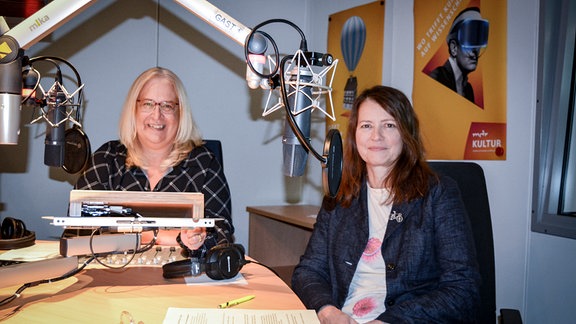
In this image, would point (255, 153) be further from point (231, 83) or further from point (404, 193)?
point (404, 193)

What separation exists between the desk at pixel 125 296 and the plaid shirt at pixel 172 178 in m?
0.66

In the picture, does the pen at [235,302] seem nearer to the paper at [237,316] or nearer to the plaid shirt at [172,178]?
the paper at [237,316]

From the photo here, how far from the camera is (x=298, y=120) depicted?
0.99 meters

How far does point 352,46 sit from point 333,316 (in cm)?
201

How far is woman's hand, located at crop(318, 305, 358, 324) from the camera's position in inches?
58.5

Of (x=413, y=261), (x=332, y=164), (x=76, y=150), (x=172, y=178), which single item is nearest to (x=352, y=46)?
(x=172, y=178)

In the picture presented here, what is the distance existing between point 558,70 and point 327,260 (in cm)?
128

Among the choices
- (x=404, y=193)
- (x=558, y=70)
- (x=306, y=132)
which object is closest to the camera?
(x=306, y=132)

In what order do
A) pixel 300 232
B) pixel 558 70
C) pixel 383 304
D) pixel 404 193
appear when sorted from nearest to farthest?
1. pixel 383 304
2. pixel 404 193
3. pixel 558 70
4. pixel 300 232

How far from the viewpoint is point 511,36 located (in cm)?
A: 223

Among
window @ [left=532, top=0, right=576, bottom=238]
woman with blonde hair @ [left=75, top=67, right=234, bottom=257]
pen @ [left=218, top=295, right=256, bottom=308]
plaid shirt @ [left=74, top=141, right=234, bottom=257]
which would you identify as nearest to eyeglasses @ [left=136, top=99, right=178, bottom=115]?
woman with blonde hair @ [left=75, top=67, right=234, bottom=257]

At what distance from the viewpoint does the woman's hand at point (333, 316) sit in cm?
149

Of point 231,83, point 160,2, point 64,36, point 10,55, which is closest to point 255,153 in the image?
point 231,83

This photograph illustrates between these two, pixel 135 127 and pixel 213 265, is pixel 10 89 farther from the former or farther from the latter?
pixel 135 127
